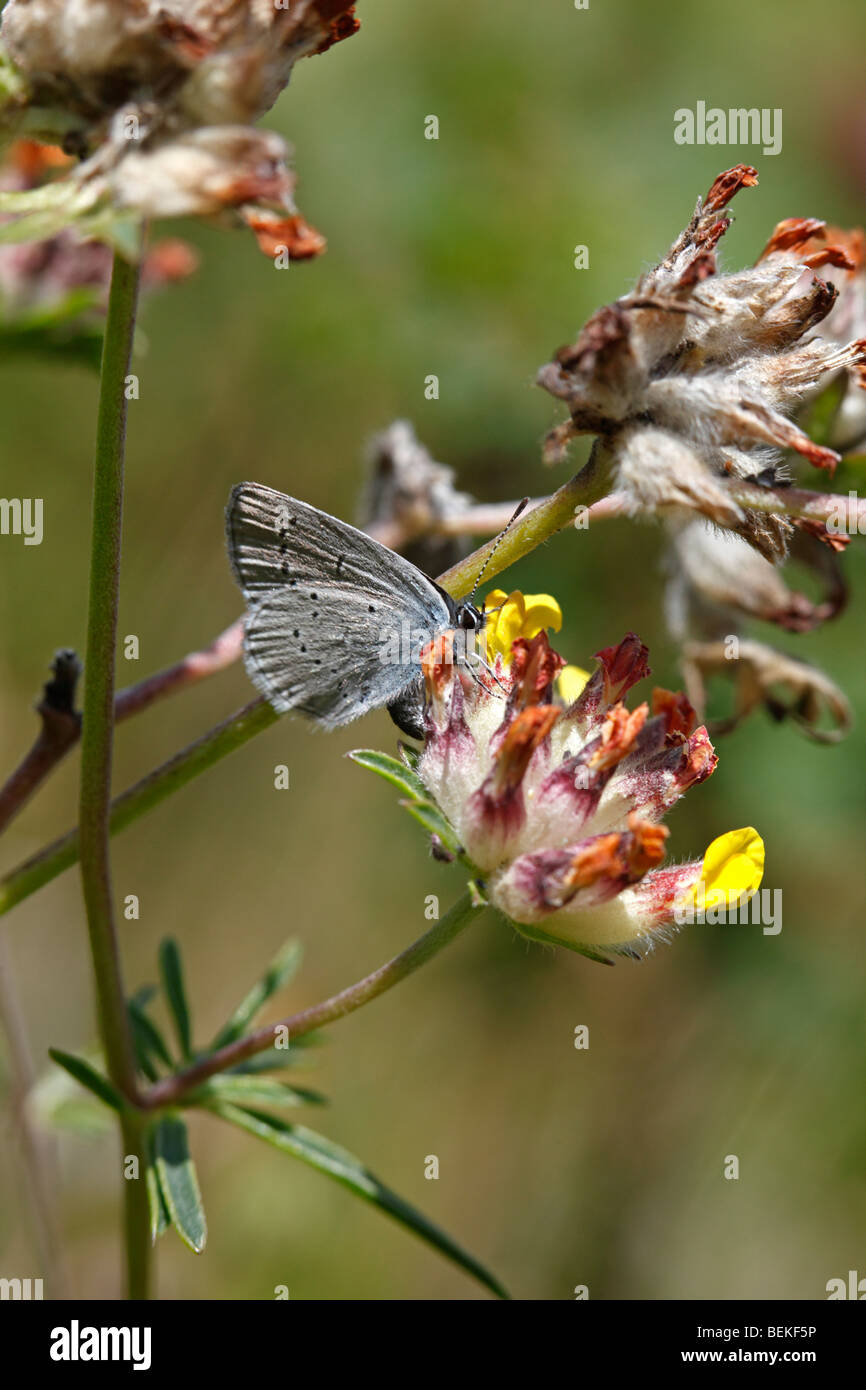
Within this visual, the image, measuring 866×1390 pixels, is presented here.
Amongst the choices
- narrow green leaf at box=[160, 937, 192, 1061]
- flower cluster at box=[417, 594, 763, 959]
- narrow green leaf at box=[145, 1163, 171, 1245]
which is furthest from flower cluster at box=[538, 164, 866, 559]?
narrow green leaf at box=[160, 937, 192, 1061]

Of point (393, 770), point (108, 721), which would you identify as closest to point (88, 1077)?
point (108, 721)

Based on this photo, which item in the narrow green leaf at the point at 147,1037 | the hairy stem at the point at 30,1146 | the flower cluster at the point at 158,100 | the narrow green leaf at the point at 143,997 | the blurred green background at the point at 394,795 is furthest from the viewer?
the blurred green background at the point at 394,795

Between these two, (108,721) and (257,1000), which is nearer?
(108,721)

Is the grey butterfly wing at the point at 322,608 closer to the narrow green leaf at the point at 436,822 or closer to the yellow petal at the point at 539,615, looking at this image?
the yellow petal at the point at 539,615

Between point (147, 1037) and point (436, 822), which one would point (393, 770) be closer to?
point (436, 822)

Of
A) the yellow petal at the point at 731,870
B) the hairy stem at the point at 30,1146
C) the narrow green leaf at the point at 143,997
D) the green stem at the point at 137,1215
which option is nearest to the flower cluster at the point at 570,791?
the yellow petal at the point at 731,870

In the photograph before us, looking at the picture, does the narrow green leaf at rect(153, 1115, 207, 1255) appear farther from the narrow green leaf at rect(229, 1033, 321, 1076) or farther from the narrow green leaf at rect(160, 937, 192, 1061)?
the narrow green leaf at rect(160, 937, 192, 1061)
